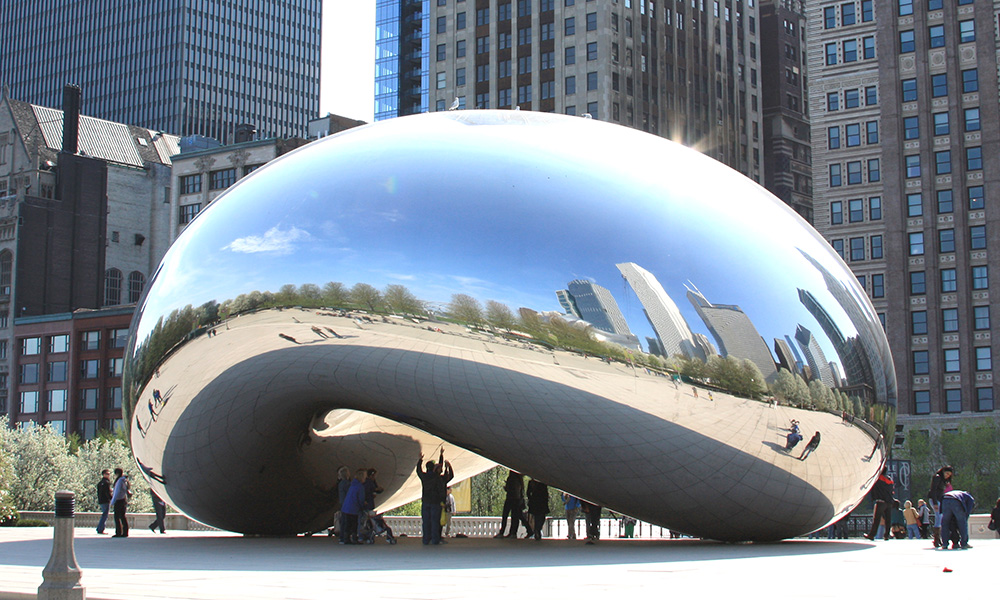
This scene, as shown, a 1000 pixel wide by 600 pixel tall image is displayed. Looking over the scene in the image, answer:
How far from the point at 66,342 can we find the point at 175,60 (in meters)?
76.3

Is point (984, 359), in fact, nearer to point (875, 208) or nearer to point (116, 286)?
point (875, 208)

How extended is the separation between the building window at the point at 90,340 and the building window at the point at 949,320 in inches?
2727

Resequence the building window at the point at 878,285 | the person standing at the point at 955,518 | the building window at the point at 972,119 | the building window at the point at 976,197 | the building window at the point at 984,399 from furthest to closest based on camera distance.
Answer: the building window at the point at 878,285
the building window at the point at 972,119
the building window at the point at 976,197
the building window at the point at 984,399
the person standing at the point at 955,518

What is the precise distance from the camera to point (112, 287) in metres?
121

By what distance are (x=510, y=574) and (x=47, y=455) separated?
1692 inches

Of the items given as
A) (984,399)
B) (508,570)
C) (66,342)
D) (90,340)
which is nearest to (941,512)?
(508,570)

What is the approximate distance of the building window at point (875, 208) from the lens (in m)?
89.9

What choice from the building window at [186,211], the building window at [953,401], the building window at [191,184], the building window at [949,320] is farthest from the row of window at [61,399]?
the building window at [949,320]

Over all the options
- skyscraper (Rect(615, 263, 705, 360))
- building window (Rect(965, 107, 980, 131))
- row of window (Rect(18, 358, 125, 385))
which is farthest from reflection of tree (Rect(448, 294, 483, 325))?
row of window (Rect(18, 358, 125, 385))

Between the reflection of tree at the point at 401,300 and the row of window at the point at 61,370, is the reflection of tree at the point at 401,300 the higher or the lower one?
the higher one

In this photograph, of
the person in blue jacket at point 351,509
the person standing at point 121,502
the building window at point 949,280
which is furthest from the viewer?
the building window at point 949,280

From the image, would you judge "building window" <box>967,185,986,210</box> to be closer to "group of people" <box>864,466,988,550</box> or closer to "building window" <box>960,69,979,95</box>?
"building window" <box>960,69,979,95</box>

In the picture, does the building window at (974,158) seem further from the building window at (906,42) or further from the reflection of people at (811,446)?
the reflection of people at (811,446)

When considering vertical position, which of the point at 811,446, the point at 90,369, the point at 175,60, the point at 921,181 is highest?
the point at 175,60
